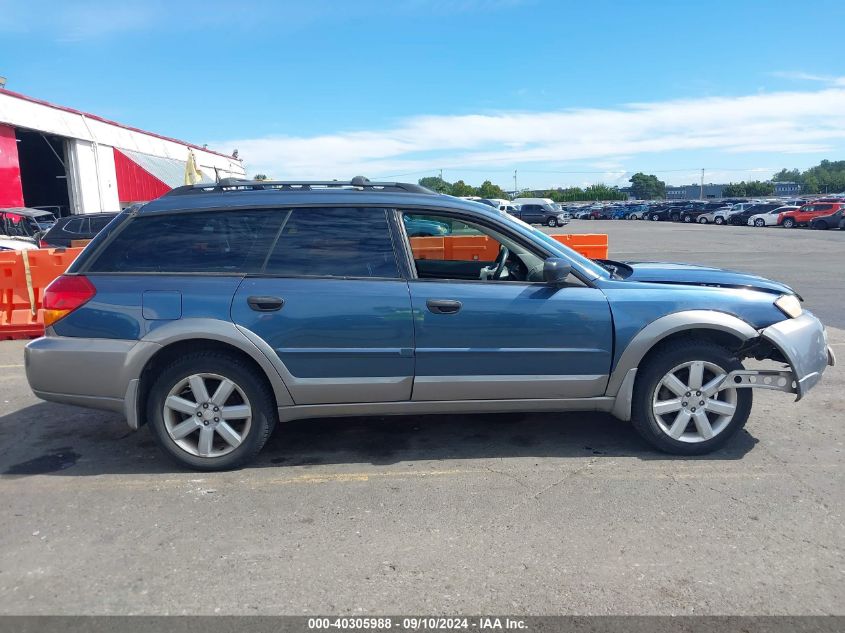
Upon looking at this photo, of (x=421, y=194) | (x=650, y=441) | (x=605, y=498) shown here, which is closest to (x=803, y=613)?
(x=605, y=498)

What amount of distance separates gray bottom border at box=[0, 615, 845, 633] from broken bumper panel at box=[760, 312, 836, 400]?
189 cm

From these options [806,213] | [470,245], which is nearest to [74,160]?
[470,245]

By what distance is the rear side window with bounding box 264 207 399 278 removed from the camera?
4.10m

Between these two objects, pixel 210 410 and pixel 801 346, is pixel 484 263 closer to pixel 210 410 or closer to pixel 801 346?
pixel 801 346

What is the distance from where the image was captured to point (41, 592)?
9.47 feet

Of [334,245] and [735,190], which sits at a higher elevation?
[735,190]

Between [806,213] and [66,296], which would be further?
[806,213]

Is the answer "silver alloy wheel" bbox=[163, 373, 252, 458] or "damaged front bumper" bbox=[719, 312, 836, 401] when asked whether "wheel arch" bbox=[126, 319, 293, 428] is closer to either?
"silver alloy wheel" bbox=[163, 373, 252, 458]

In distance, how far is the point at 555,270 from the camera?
13.0ft

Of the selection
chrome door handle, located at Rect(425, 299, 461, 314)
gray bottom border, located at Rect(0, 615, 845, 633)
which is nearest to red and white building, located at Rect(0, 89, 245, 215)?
chrome door handle, located at Rect(425, 299, 461, 314)

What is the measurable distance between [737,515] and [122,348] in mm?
3708

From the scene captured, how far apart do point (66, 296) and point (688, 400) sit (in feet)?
A: 13.2

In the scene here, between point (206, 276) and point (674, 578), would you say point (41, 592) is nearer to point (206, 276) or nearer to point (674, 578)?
point (206, 276)

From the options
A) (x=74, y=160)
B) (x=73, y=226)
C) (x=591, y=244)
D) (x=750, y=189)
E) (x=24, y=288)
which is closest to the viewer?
(x=24, y=288)
